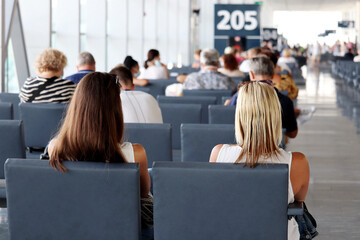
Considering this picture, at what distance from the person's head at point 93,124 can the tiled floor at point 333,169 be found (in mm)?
1657

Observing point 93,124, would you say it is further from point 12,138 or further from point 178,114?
point 178,114

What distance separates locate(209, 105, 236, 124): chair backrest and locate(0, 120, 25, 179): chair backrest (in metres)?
1.83

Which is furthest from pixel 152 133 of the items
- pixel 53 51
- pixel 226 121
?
pixel 53 51

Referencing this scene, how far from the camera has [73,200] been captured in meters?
2.47

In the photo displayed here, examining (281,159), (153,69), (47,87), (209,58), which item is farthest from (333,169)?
(153,69)

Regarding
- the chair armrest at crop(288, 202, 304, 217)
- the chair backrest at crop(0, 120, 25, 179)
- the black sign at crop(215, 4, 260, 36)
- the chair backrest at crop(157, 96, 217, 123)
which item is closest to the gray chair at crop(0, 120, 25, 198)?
the chair backrest at crop(0, 120, 25, 179)

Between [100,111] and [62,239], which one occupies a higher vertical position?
[100,111]

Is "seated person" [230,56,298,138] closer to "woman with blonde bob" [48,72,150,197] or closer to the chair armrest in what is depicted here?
the chair armrest

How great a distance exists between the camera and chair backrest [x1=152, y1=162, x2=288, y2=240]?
238 cm

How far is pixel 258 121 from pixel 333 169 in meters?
4.02

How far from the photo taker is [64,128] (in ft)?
8.35

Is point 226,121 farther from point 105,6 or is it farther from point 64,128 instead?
point 105,6

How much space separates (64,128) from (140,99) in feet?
7.10

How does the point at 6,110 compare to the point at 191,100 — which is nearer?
the point at 6,110
